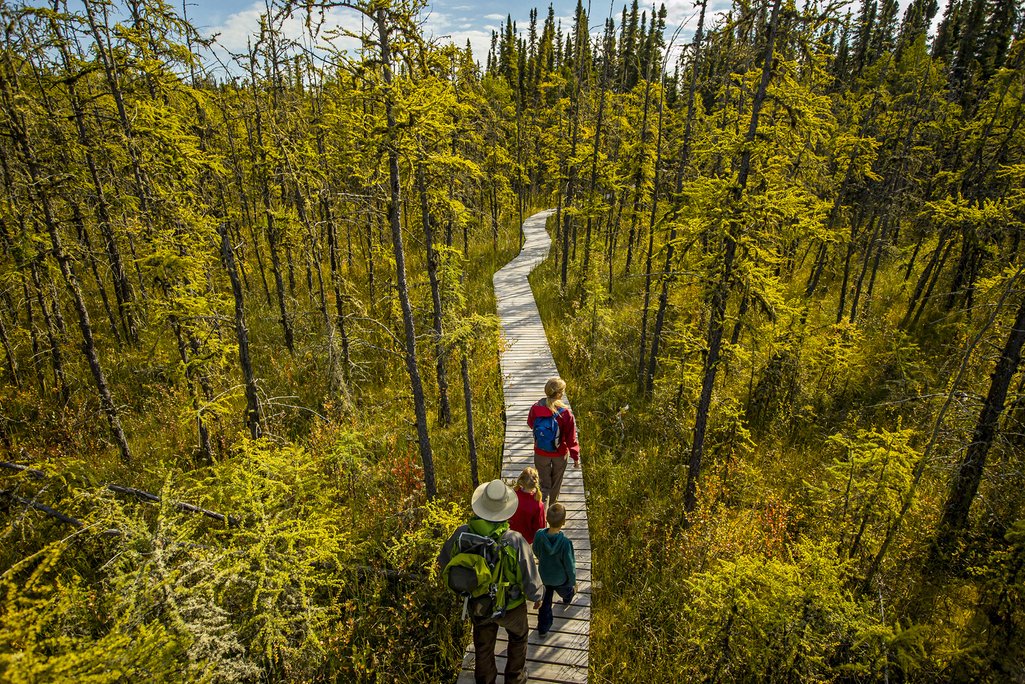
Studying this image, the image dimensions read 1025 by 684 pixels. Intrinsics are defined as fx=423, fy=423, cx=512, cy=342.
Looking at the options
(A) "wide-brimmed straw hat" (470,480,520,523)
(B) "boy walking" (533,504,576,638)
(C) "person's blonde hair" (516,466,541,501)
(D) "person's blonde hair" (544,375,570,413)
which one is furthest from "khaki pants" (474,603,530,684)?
(D) "person's blonde hair" (544,375,570,413)

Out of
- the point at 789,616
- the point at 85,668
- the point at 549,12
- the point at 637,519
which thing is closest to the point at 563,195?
the point at 637,519

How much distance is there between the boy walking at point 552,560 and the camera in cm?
559

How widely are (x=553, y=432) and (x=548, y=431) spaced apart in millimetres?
89

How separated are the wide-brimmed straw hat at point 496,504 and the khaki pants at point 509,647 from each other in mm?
1191

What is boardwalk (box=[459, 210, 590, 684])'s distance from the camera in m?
5.64

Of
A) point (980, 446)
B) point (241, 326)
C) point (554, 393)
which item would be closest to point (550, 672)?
point (554, 393)

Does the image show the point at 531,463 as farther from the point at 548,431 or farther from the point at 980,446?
the point at 980,446

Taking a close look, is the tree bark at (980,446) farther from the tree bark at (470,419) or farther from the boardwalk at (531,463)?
the tree bark at (470,419)

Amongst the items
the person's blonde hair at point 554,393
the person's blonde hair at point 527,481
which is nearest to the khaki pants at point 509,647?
the person's blonde hair at point 527,481

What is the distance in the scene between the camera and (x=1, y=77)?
308 inches

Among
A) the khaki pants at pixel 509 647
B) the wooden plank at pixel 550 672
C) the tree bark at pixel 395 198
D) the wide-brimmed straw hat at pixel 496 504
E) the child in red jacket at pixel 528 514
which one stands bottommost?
the wooden plank at pixel 550 672

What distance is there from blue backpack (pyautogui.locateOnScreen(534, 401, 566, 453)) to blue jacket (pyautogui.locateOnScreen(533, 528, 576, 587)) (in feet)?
6.15

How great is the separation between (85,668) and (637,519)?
771 cm

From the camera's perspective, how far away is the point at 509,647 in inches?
201
